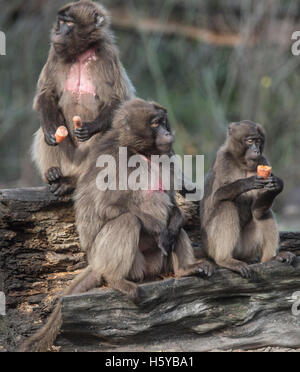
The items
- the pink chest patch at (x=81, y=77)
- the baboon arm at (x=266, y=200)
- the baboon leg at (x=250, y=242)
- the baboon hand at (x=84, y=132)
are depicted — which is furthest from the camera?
the pink chest patch at (x=81, y=77)

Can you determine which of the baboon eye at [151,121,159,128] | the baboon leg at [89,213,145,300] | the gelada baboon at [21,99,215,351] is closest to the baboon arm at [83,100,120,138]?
the gelada baboon at [21,99,215,351]

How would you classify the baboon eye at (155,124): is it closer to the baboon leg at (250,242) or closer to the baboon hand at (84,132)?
the baboon hand at (84,132)

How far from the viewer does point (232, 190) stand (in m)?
5.96

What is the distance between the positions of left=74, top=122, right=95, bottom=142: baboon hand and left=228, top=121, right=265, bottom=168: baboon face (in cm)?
137

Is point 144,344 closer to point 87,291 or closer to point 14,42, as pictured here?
point 87,291

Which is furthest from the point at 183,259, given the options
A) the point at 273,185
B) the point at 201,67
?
the point at 201,67

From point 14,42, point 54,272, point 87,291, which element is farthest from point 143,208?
Answer: point 14,42

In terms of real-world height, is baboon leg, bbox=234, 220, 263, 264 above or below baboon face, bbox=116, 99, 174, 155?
below

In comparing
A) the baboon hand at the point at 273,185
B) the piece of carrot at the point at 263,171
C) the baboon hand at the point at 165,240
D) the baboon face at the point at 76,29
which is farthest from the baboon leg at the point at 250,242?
the baboon face at the point at 76,29

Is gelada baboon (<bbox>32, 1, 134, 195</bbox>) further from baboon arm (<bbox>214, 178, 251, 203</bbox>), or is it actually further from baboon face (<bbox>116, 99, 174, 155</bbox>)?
baboon arm (<bbox>214, 178, 251, 203</bbox>)

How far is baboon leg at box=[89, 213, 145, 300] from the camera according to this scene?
17.7 feet

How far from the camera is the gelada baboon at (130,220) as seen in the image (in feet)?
17.8

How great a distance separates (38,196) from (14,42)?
10.6m

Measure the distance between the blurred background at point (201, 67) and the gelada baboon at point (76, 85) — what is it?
7055 mm
